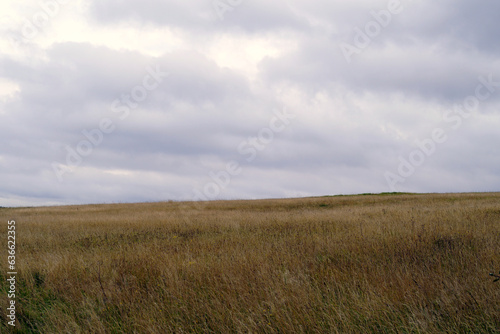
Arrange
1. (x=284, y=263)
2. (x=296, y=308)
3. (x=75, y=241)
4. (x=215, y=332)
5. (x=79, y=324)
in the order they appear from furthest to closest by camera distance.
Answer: (x=75, y=241) < (x=284, y=263) < (x=79, y=324) < (x=296, y=308) < (x=215, y=332)

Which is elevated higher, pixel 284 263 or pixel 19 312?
pixel 284 263

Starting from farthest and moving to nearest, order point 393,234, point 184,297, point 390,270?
point 393,234, point 390,270, point 184,297

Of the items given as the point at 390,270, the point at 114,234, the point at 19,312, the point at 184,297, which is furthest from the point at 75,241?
the point at 390,270

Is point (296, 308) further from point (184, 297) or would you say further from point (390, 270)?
point (390, 270)

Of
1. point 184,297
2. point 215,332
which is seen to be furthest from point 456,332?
point 184,297

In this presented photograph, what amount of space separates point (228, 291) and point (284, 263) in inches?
64.9

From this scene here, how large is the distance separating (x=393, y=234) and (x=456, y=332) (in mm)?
5287

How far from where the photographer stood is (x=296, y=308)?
427 cm

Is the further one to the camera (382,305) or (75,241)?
(75,241)

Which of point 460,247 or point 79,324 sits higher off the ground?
point 460,247

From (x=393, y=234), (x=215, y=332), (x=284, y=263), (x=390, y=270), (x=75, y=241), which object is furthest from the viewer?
(x=75, y=241)

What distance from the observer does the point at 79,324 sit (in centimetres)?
469

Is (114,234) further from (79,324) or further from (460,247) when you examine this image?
(460,247)

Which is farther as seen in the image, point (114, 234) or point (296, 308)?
point (114, 234)
